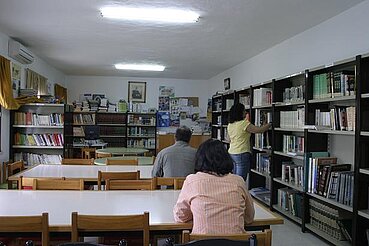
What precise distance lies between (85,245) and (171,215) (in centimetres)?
89

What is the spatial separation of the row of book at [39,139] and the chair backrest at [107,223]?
16.2ft

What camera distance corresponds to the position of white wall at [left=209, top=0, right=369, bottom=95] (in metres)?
3.80

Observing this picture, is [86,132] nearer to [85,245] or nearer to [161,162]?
[161,162]

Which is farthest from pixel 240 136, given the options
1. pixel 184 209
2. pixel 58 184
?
pixel 184 209

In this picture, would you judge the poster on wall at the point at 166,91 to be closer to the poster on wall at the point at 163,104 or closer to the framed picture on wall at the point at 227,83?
the poster on wall at the point at 163,104

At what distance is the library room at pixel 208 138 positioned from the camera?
2.00 m

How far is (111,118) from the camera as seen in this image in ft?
32.3

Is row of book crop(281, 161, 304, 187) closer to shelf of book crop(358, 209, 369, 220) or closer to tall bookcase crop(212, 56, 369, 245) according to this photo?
tall bookcase crop(212, 56, 369, 245)

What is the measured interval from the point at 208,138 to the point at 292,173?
1308 millimetres

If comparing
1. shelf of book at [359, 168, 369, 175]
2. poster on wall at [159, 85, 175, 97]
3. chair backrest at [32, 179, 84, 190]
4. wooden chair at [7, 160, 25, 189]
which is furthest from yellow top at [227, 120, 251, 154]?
poster on wall at [159, 85, 175, 97]

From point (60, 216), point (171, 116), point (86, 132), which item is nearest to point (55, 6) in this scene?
A: point (60, 216)

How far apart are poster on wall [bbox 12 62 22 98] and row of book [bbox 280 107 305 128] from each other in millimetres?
4482

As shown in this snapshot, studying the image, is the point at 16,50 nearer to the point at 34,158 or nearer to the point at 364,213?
the point at 34,158

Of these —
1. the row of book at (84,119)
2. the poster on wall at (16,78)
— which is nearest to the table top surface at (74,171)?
the poster on wall at (16,78)
